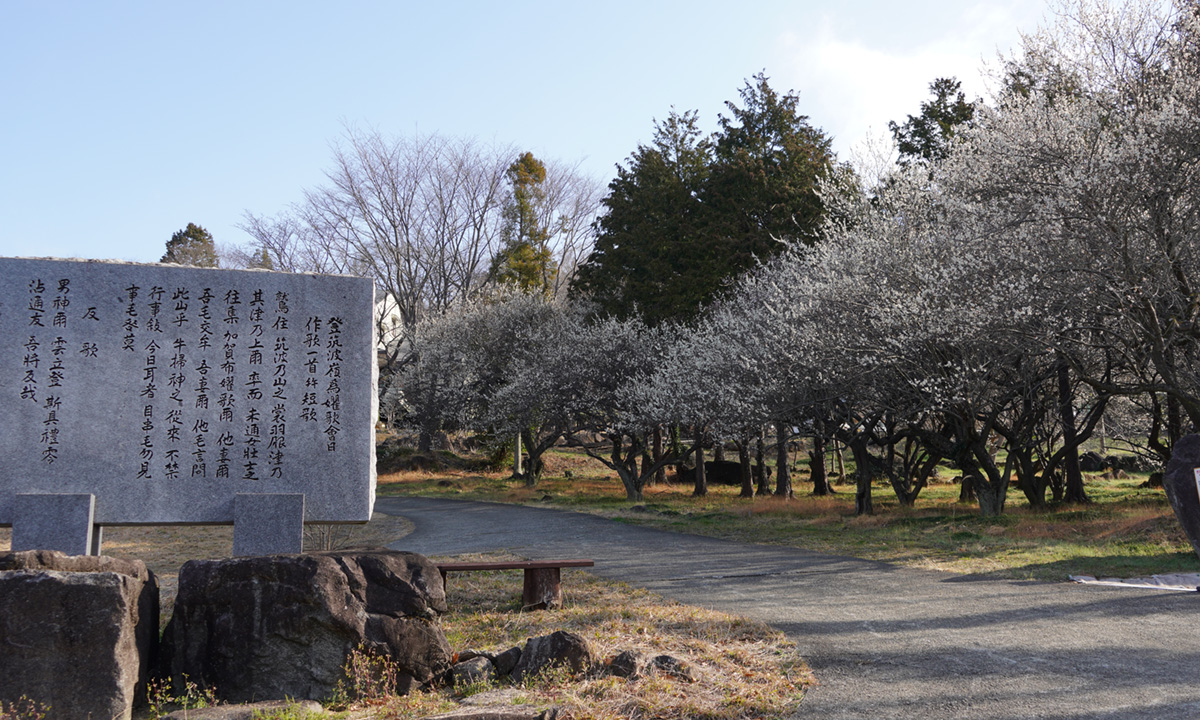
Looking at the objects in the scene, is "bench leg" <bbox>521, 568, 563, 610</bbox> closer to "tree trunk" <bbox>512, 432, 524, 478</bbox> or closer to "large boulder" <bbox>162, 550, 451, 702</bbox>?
"large boulder" <bbox>162, 550, 451, 702</bbox>

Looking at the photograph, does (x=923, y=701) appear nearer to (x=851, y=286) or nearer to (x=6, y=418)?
(x=6, y=418)

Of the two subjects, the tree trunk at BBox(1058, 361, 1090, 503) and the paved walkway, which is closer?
the paved walkway

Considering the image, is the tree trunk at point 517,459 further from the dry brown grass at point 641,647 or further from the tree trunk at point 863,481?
the dry brown grass at point 641,647

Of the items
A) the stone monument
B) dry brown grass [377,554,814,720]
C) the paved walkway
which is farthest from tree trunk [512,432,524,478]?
the stone monument

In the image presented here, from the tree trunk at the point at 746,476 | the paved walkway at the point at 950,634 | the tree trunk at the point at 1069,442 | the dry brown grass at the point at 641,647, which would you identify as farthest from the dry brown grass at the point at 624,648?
the tree trunk at the point at 746,476

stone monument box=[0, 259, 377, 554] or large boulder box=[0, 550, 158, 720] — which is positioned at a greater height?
stone monument box=[0, 259, 377, 554]

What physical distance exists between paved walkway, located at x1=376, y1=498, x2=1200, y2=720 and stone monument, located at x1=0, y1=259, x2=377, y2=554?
456 centimetres

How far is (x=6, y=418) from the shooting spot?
26.4 ft

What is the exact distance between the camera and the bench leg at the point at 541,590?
345 inches

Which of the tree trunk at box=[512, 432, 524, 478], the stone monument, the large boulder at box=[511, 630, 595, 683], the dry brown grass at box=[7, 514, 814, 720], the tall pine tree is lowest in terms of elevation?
the dry brown grass at box=[7, 514, 814, 720]

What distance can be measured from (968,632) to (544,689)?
4.15 meters

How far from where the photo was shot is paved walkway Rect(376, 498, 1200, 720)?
5492 mm

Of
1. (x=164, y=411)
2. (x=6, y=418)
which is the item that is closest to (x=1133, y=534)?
(x=164, y=411)

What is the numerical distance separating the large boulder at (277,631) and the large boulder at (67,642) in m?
0.45
